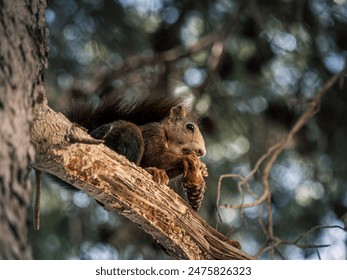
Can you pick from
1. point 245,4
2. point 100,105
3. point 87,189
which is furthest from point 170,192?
point 245,4

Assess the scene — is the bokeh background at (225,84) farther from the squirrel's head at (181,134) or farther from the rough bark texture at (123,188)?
the rough bark texture at (123,188)

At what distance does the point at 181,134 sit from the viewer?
1.92 m

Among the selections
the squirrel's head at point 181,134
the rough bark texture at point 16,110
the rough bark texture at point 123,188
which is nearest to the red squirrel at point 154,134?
the squirrel's head at point 181,134

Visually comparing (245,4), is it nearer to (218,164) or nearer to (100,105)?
(218,164)

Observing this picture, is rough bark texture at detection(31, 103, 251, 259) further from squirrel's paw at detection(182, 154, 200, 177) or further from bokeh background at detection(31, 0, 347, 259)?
bokeh background at detection(31, 0, 347, 259)

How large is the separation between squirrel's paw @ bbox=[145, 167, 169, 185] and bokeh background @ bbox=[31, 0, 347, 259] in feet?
2.82

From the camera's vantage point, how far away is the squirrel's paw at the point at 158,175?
1.61 metres

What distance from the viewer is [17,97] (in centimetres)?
74

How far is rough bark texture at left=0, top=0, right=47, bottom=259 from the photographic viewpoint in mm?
659

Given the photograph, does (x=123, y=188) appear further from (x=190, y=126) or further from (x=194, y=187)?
(x=190, y=126)

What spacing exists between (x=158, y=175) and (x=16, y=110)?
0.92m

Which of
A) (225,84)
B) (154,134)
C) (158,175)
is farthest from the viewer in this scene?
(225,84)

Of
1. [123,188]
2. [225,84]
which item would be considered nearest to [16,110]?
[123,188]

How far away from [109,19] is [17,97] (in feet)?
6.96
